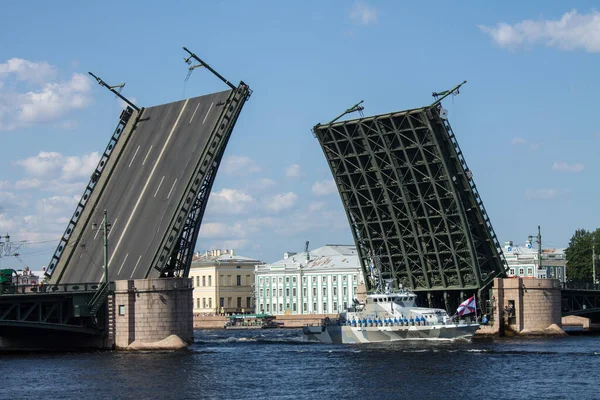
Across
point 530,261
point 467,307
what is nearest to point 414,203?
point 467,307

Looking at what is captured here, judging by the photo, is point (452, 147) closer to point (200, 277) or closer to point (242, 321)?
point (242, 321)

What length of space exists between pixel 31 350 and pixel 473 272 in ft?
68.0

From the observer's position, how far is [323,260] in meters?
105

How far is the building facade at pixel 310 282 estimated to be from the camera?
101 m

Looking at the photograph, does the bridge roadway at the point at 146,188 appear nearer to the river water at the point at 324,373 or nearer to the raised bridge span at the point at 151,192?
the raised bridge span at the point at 151,192

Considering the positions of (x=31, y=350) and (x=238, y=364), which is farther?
(x=31, y=350)

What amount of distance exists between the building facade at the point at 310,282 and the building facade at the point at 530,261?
39.7ft

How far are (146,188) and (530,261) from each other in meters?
45.7

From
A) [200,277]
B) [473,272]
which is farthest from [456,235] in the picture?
[200,277]

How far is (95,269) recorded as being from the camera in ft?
179

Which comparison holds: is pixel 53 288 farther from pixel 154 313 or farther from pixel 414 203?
pixel 414 203

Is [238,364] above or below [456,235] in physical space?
below

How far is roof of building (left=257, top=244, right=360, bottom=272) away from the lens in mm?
102750

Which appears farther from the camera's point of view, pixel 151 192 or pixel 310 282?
pixel 310 282
